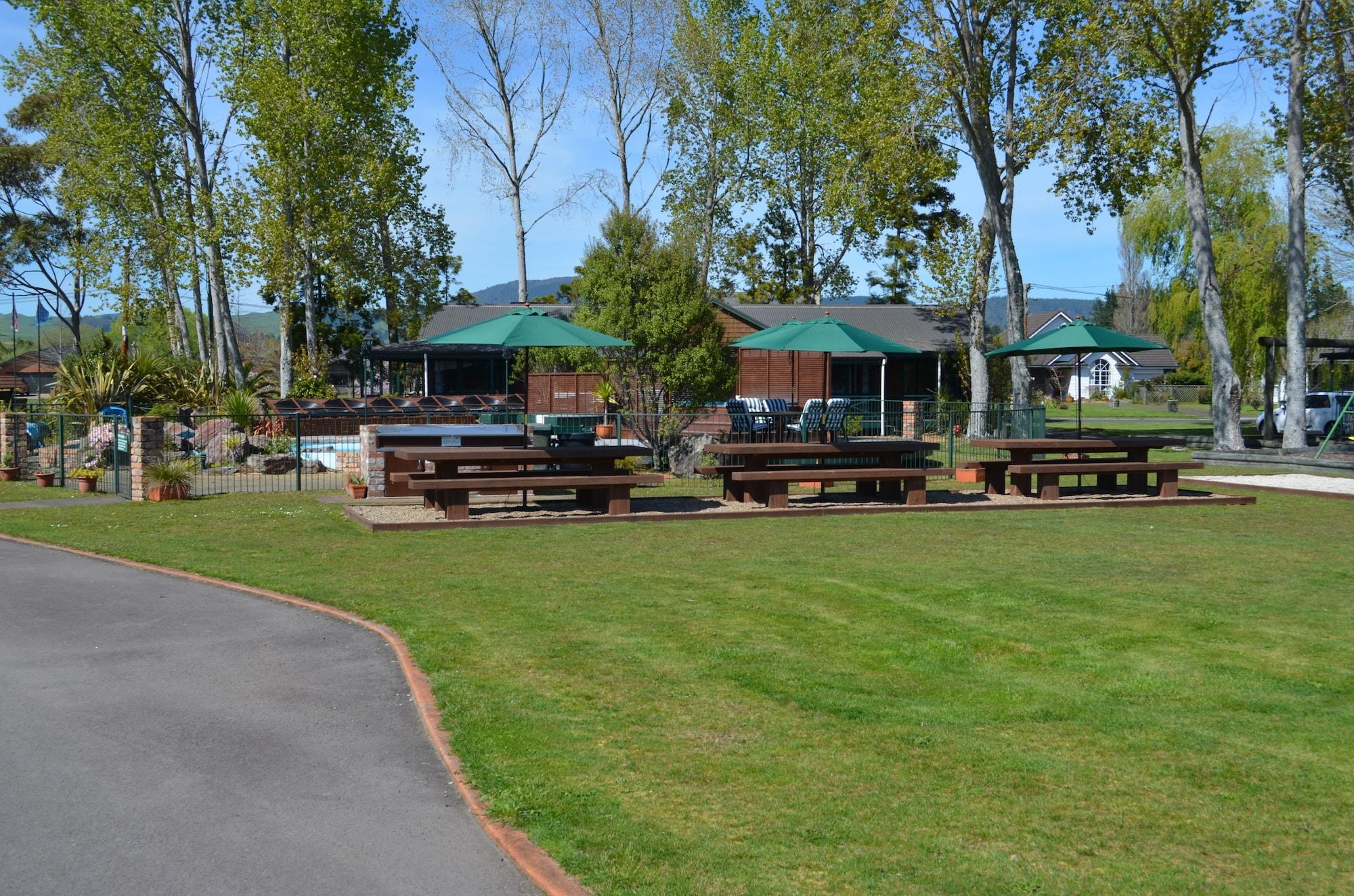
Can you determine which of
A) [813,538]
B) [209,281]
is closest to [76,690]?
[813,538]

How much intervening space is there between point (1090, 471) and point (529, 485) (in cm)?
842

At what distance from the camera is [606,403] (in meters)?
27.7

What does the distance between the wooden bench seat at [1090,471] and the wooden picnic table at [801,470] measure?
5.68 ft

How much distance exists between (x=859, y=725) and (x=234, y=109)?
1581 inches

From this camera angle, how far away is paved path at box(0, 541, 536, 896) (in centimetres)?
447

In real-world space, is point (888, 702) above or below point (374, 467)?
below

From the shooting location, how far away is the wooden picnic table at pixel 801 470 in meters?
15.6

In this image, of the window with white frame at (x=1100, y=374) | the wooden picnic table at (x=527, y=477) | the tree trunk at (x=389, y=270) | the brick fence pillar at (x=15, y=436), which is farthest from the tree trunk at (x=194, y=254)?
the window with white frame at (x=1100, y=374)

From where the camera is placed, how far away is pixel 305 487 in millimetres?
20203

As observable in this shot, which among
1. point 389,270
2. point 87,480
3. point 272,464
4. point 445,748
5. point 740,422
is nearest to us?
point 445,748

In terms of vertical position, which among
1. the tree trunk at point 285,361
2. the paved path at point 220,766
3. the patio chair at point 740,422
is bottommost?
the paved path at point 220,766

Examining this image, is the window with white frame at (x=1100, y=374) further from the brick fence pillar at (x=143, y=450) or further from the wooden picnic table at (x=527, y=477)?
the brick fence pillar at (x=143, y=450)

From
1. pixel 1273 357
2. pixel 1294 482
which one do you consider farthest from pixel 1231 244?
pixel 1294 482

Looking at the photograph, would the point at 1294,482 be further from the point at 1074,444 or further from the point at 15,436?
the point at 15,436
